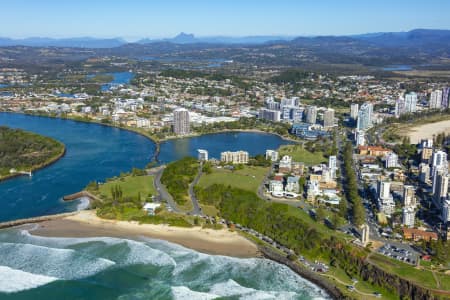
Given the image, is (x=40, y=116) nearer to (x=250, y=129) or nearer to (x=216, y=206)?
(x=250, y=129)

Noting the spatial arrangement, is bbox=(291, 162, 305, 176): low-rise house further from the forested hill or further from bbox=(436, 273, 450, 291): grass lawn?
the forested hill

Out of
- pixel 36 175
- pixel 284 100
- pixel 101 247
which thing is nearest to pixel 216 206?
pixel 101 247

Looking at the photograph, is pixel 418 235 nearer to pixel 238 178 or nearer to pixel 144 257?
pixel 238 178

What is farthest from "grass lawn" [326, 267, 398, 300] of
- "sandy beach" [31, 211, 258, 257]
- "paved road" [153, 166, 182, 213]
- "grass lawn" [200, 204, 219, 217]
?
"paved road" [153, 166, 182, 213]

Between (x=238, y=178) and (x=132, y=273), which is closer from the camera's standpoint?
(x=132, y=273)

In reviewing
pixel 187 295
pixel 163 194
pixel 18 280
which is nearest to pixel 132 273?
pixel 187 295
